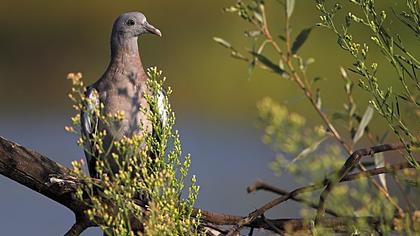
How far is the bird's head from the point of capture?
3.82m

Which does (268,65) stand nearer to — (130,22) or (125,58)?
(125,58)

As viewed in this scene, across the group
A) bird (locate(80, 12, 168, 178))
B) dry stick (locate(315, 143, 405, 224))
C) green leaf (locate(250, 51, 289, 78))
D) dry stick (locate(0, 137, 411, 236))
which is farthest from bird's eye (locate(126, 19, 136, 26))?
dry stick (locate(315, 143, 405, 224))

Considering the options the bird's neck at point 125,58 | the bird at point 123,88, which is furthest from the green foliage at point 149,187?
the bird's neck at point 125,58

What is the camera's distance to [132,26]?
12.6 feet

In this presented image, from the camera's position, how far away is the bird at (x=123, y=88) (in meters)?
3.31

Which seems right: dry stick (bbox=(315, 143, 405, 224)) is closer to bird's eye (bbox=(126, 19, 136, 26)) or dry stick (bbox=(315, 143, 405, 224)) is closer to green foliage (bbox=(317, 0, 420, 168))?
green foliage (bbox=(317, 0, 420, 168))

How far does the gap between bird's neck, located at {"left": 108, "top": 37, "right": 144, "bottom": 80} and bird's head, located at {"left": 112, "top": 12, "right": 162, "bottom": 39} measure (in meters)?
0.03

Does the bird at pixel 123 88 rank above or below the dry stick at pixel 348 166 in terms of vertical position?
above

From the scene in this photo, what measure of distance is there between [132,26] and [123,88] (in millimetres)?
453

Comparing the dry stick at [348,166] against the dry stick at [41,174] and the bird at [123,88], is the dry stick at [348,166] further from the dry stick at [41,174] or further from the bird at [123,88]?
the bird at [123,88]

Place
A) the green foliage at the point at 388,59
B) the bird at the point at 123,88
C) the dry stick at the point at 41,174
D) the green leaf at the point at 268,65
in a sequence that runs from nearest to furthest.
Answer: the green foliage at the point at 388,59 < the green leaf at the point at 268,65 < the dry stick at the point at 41,174 < the bird at the point at 123,88

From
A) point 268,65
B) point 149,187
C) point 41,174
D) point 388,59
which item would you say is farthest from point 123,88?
point 388,59

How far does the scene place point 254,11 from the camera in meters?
2.00

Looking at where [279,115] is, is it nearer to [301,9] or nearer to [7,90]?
[301,9]
